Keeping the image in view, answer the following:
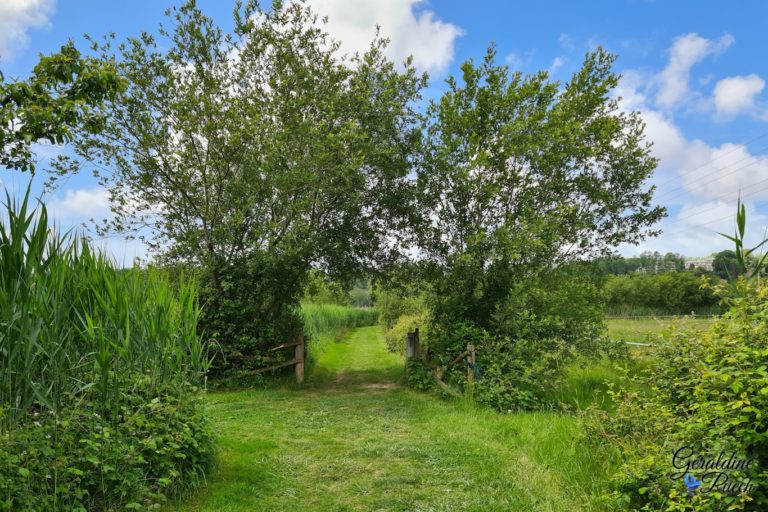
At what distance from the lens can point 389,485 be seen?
4484 mm

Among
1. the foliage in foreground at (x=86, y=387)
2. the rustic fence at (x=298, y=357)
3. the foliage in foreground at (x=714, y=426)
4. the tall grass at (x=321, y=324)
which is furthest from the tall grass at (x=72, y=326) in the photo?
the tall grass at (x=321, y=324)

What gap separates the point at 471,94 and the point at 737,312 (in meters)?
8.35

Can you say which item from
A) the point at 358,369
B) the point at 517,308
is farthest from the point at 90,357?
the point at 358,369

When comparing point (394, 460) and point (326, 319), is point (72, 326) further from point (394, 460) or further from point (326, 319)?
point (326, 319)

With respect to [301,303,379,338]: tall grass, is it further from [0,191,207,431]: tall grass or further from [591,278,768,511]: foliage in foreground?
[591,278,768,511]: foliage in foreground

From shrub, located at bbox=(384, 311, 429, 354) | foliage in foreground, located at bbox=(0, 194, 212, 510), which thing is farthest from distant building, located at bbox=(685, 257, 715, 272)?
shrub, located at bbox=(384, 311, 429, 354)

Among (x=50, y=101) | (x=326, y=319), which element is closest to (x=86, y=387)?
(x=50, y=101)

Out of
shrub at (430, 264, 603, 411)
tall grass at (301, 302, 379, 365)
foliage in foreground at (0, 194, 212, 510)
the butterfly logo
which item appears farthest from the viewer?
tall grass at (301, 302, 379, 365)

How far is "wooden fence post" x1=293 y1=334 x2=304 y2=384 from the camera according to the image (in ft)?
37.3
